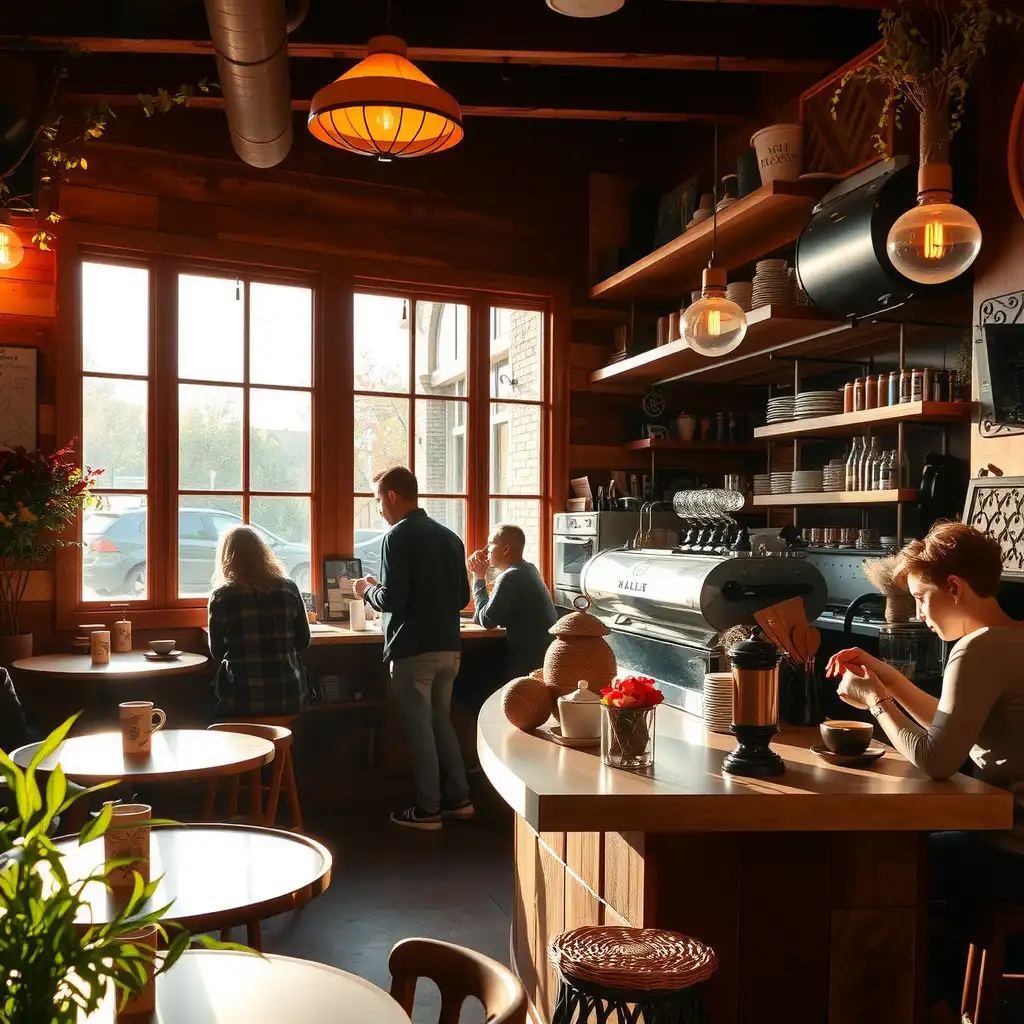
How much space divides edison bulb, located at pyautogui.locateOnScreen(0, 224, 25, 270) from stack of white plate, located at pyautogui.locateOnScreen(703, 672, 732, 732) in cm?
359

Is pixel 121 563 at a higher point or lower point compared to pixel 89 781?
higher

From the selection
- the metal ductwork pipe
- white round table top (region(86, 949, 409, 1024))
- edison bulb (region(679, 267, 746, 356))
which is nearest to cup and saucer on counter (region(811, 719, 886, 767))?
white round table top (region(86, 949, 409, 1024))

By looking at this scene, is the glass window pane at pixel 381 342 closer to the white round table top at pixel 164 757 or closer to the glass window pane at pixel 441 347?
the glass window pane at pixel 441 347

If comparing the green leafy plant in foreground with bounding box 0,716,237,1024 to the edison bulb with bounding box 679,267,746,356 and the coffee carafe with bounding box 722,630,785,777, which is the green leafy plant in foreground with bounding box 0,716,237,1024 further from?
the edison bulb with bounding box 679,267,746,356

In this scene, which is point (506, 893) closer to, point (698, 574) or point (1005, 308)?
point (698, 574)

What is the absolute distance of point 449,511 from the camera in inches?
234

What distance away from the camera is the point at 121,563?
16.8ft

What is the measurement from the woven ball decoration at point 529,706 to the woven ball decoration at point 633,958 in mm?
734

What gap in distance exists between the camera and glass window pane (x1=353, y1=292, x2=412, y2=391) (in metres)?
5.71

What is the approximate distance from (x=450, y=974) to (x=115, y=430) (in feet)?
13.4

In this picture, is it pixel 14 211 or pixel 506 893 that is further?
pixel 14 211

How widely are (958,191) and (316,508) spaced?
3.32m

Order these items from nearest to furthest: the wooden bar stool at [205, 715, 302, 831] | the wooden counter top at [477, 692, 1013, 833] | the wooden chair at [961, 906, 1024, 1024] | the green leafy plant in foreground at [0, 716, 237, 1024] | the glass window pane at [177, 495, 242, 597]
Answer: the green leafy plant in foreground at [0, 716, 237, 1024] < the wooden counter top at [477, 692, 1013, 833] < the wooden chair at [961, 906, 1024, 1024] < the wooden bar stool at [205, 715, 302, 831] < the glass window pane at [177, 495, 242, 597]

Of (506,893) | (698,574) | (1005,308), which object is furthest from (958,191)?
(506,893)
